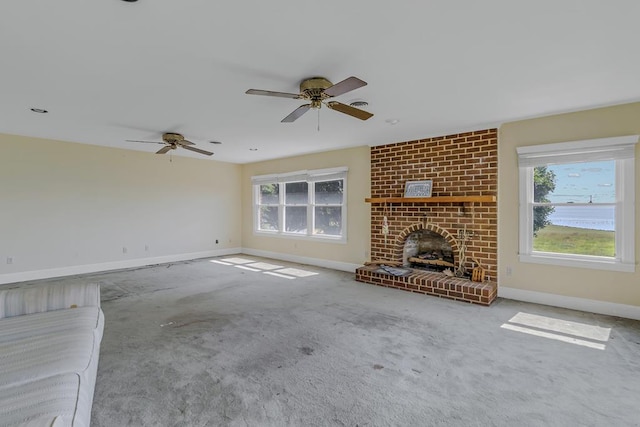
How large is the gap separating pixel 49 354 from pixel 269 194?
6.24 m

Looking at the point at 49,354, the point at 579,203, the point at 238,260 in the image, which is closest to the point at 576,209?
the point at 579,203

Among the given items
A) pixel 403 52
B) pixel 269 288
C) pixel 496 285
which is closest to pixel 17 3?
pixel 403 52

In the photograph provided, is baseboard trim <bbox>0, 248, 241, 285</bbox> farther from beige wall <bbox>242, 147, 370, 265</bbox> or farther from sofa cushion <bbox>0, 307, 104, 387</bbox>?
sofa cushion <bbox>0, 307, 104, 387</bbox>

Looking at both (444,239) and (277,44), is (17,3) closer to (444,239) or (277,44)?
(277,44)

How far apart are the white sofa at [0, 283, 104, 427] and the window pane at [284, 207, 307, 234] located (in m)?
4.65

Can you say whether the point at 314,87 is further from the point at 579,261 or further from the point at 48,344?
the point at 579,261

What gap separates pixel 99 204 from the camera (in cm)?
596

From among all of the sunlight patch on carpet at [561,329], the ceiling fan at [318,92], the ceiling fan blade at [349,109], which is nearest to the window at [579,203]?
the sunlight patch on carpet at [561,329]

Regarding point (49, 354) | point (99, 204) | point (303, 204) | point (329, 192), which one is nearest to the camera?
point (49, 354)

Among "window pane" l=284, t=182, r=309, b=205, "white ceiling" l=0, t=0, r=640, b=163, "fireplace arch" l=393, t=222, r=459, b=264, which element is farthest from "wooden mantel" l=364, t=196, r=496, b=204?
"window pane" l=284, t=182, r=309, b=205

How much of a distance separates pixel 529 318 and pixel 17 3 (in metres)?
5.11

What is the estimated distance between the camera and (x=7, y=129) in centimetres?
473

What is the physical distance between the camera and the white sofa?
128 cm

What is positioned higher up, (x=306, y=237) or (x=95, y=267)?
(x=306, y=237)
